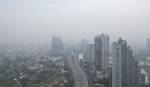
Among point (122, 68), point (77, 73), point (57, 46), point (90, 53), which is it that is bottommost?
point (77, 73)

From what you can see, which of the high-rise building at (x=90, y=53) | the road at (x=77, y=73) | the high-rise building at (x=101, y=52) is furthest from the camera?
the high-rise building at (x=90, y=53)

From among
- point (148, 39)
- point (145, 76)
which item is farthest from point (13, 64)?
point (148, 39)

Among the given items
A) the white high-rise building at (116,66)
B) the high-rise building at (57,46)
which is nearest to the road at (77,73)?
the high-rise building at (57,46)

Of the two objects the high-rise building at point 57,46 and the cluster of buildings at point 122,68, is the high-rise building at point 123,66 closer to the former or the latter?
the cluster of buildings at point 122,68

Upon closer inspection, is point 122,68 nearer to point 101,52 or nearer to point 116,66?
point 116,66

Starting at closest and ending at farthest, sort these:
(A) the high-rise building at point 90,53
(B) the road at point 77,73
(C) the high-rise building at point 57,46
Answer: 1. (B) the road at point 77,73
2. (C) the high-rise building at point 57,46
3. (A) the high-rise building at point 90,53

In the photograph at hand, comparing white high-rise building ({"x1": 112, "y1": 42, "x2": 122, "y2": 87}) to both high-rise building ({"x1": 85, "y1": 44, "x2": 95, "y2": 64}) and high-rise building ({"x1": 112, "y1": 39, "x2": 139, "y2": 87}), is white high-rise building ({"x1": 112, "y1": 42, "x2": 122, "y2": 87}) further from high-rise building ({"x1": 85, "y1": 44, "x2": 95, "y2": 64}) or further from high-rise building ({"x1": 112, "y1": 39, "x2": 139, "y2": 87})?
high-rise building ({"x1": 85, "y1": 44, "x2": 95, "y2": 64})

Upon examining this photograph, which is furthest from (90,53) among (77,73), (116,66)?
(116,66)
